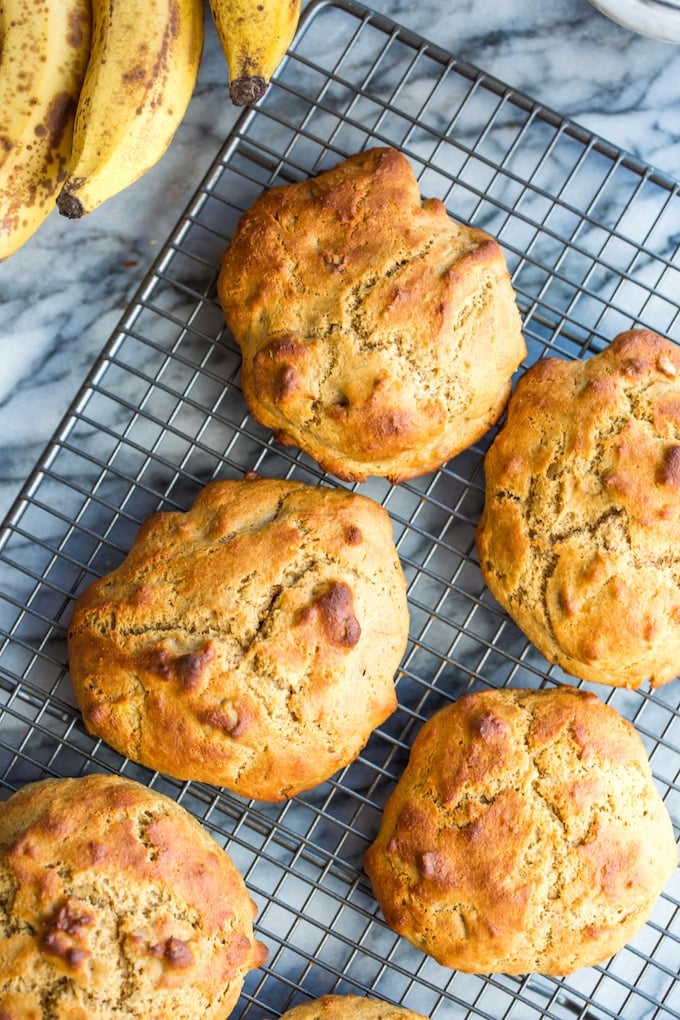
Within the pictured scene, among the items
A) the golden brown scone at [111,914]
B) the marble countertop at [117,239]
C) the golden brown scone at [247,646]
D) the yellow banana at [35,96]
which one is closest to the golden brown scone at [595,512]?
the golden brown scone at [247,646]

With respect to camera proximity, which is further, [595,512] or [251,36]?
[595,512]

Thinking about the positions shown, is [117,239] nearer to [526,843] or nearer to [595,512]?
[595,512]

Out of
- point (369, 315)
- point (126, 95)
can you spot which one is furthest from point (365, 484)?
point (126, 95)

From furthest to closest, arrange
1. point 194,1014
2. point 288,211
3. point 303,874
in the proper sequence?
1. point 303,874
2. point 288,211
3. point 194,1014

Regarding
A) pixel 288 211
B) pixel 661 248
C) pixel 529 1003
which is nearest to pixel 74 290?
pixel 288 211

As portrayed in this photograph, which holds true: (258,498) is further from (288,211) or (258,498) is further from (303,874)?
(303,874)

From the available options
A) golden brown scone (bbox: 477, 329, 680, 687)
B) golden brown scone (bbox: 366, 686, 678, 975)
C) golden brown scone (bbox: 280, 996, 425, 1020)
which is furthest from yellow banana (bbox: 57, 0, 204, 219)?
golden brown scone (bbox: 280, 996, 425, 1020)

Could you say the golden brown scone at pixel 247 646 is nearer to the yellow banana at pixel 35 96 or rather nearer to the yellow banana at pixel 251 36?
the yellow banana at pixel 35 96
